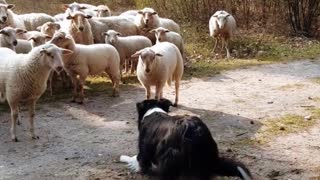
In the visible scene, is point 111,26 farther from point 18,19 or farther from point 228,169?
point 228,169

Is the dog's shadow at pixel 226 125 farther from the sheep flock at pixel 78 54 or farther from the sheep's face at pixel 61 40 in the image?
the sheep's face at pixel 61 40

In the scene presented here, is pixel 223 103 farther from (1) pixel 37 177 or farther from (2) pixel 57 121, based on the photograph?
(1) pixel 37 177

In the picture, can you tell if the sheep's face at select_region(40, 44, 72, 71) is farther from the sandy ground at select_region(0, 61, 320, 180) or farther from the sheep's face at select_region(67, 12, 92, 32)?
the sheep's face at select_region(67, 12, 92, 32)

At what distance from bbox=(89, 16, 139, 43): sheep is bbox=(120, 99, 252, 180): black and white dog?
7144 mm

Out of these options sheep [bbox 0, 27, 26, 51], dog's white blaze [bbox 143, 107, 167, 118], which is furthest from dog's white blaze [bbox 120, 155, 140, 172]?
sheep [bbox 0, 27, 26, 51]

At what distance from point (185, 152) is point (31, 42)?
218 inches

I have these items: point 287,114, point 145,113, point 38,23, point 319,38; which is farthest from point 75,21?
point 319,38

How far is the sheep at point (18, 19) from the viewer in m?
10.8

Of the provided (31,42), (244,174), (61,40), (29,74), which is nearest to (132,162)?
(244,174)

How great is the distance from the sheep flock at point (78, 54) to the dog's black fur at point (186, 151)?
266 cm

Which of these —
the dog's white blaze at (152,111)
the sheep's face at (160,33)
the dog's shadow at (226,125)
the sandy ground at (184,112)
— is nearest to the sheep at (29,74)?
the sandy ground at (184,112)

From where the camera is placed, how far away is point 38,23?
39.1 ft

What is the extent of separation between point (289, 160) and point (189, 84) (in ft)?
15.8

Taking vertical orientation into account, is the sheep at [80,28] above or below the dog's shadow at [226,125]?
above
